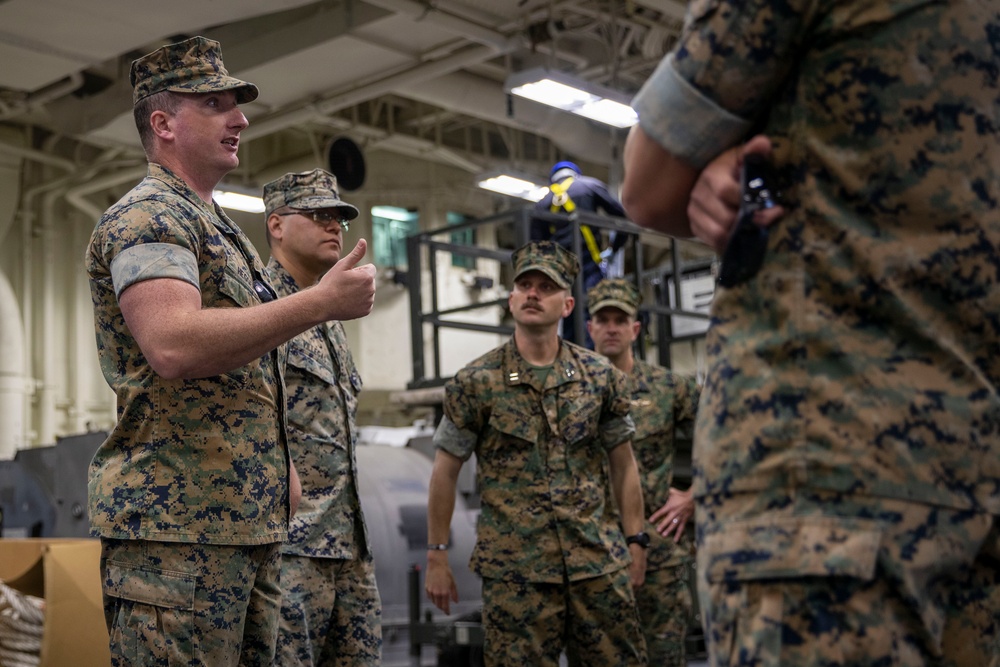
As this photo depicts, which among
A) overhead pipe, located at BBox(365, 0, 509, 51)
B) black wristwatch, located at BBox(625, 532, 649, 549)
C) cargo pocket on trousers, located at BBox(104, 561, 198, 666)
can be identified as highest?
overhead pipe, located at BBox(365, 0, 509, 51)

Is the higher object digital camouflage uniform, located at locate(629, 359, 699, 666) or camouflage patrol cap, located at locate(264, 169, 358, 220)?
camouflage patrol cap, located at locate(264, 169, 358, 220)

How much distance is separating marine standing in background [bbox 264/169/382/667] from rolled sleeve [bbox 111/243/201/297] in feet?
4.29

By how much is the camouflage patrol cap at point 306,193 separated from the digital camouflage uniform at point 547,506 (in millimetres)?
799

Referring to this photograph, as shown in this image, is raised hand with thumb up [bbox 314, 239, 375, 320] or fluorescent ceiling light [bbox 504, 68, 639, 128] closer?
A: raised hand with thumb up [bbox 314, 239, 375, 320]

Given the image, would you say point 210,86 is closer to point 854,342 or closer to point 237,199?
point 854,342

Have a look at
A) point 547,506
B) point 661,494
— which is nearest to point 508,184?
point 661,494

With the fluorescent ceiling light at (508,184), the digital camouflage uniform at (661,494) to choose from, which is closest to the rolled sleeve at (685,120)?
the digital camouflage uniform at (661,494)

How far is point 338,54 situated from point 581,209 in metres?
3.53

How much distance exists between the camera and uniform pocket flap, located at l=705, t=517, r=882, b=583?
51.0 inches

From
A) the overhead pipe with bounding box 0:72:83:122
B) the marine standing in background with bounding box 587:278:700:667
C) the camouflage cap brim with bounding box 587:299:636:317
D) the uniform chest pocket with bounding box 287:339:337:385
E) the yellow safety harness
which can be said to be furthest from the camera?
the overhead pipe with bounding box 0:72:83:122

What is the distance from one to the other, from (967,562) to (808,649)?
0.22 meters

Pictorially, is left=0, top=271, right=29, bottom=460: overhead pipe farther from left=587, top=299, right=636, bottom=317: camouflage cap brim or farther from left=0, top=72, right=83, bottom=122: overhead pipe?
left=587, top=299, right=636, bottom=317: camouflage cap brim

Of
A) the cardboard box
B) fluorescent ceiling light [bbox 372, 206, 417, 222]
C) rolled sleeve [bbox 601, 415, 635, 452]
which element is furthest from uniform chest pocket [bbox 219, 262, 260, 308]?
fluorescent ceiling light [bbox 372, 206, 417, 222]

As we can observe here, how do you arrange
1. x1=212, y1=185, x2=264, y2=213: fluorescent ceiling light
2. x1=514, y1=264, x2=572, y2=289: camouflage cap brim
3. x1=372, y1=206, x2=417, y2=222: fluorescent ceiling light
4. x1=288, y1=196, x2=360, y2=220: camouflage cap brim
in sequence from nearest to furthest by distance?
1. x1=288, y1=196, x2=360, y2=220: camouflage cap brim
2. x1=514, y1=264, x2=572, y2=289: camouflage cap brim
3. x1=212, y1=185, x2=264, y2=213: fluorescent ceiling light
4. x1=372, y1=206, x2=417, y2=222: fluorescent ceiling light
